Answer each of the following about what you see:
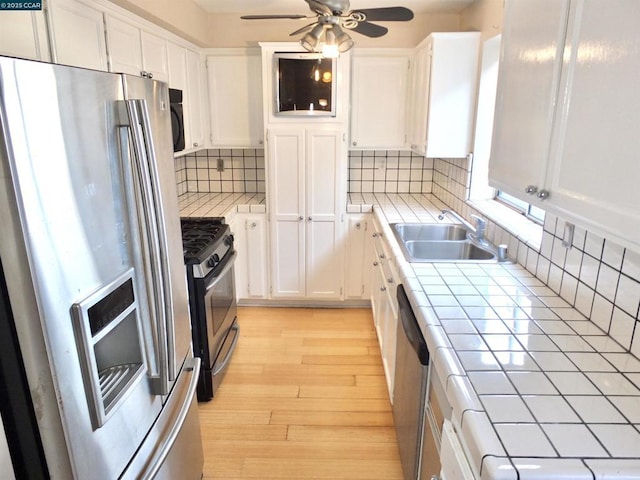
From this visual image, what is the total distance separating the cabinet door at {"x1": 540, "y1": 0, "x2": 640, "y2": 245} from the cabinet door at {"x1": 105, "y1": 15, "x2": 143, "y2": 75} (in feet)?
6.39

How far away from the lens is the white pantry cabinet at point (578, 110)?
0.92m

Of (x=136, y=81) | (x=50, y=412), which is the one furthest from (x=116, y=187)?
(x=50, y=412)

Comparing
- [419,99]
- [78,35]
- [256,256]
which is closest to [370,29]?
[419,99]

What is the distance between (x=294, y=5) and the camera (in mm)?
3152

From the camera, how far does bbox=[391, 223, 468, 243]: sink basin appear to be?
2.79 meters

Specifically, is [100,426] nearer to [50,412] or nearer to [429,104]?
[50,412]

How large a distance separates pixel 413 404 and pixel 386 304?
96cm

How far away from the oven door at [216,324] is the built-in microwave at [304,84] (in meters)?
1.23

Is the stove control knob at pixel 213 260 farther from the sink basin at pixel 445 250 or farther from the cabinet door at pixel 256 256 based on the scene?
the sink basin at pixel 445 250

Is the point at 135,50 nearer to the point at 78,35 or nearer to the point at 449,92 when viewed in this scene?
the point at 78,35

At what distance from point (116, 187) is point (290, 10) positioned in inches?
106

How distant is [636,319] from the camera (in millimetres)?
1255

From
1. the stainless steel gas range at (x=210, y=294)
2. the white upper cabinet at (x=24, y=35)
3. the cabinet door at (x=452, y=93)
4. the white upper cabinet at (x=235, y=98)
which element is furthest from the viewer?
the white upper cabinet at (x=235, y=98)

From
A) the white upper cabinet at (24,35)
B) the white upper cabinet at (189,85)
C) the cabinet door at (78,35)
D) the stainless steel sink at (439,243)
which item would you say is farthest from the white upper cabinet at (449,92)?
the white upper cabinet at (24,35)
